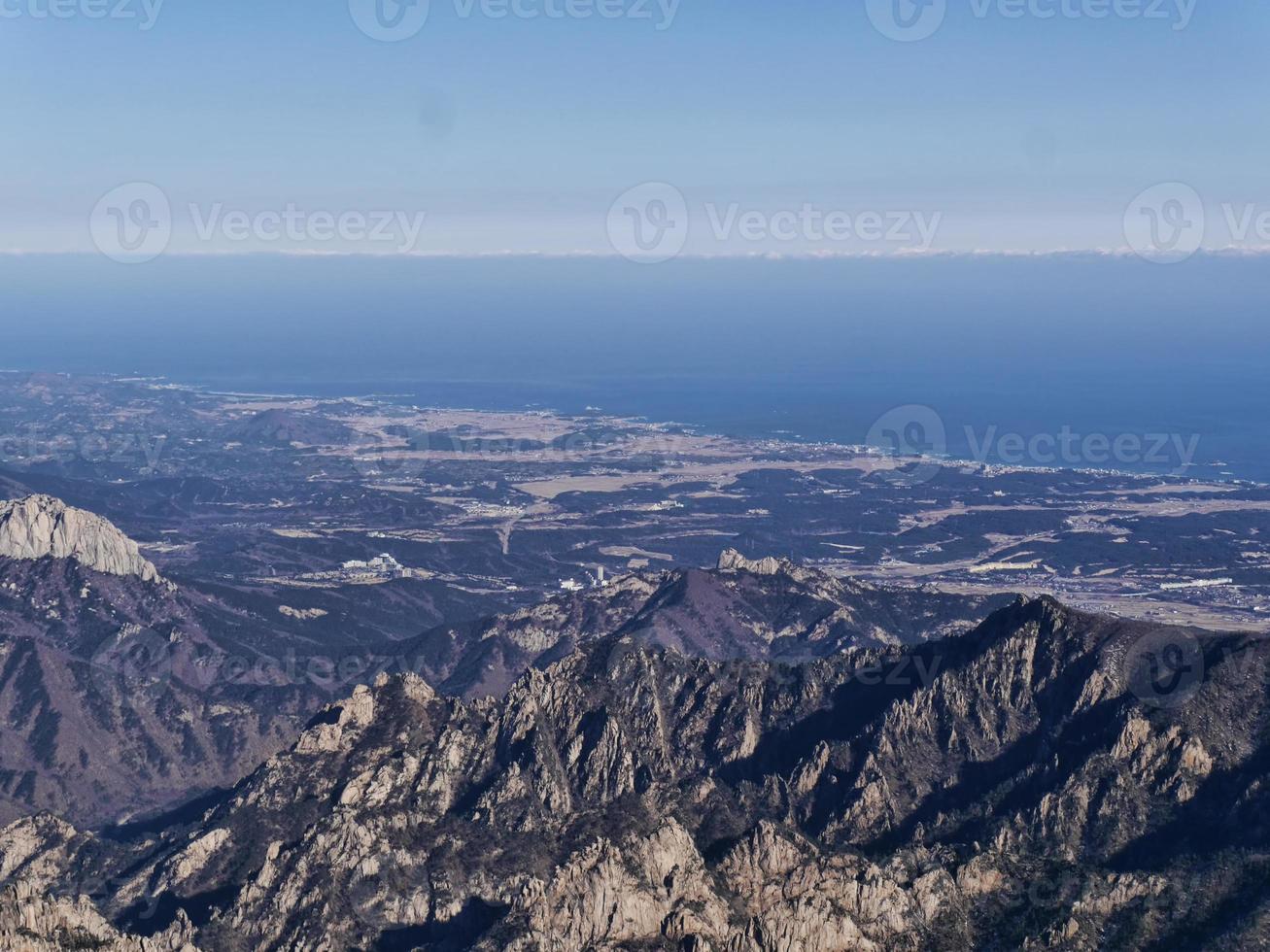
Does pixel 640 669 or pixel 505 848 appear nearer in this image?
pixel 505 848

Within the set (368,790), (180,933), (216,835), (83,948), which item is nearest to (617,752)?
(368,790)

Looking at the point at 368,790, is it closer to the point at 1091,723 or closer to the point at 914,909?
the point at 914,909

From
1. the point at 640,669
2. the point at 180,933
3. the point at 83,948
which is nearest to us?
the point at 83,948

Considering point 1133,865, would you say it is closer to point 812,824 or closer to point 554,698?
point 812,824

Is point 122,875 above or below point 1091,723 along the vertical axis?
below

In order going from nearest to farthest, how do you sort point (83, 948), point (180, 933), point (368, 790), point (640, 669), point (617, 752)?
point (83, 948), point (180, 933), point (368, 790), point (617, 752), point (640, 669)

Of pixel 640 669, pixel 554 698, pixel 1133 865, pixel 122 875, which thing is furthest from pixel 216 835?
pixel 1133 865
